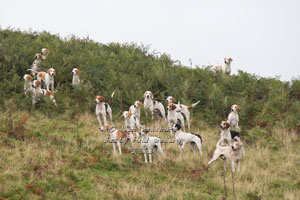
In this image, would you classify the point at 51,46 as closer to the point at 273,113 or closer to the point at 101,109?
the point at 101,109

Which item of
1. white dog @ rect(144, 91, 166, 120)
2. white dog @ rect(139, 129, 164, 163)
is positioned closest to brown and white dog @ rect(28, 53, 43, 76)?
white dog @ rect(144, 91, 166, 120)

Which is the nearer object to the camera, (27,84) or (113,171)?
(113,171)

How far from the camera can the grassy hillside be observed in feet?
30.5

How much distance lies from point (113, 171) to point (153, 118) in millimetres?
5405

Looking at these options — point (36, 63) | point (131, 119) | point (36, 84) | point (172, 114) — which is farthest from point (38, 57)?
point (172, 114)

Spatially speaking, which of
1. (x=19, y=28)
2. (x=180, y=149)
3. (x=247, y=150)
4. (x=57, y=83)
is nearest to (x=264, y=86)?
(x=247, y=150)

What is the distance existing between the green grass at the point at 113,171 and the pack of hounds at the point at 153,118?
1.31ft

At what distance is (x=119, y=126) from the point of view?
1466 cm

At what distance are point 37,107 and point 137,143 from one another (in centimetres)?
556

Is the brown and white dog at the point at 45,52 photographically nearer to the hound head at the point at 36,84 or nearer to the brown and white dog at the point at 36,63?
the brown and white dog at the point at 36,63

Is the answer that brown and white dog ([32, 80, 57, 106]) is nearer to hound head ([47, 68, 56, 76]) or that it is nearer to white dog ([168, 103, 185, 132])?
hound head ([47, 68, 56, 76])

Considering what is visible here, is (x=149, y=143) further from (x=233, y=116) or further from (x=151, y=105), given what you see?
(x=151, y=105)

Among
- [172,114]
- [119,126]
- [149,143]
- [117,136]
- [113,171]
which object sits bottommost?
[113,171]

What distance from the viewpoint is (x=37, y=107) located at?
15781 millimetres
